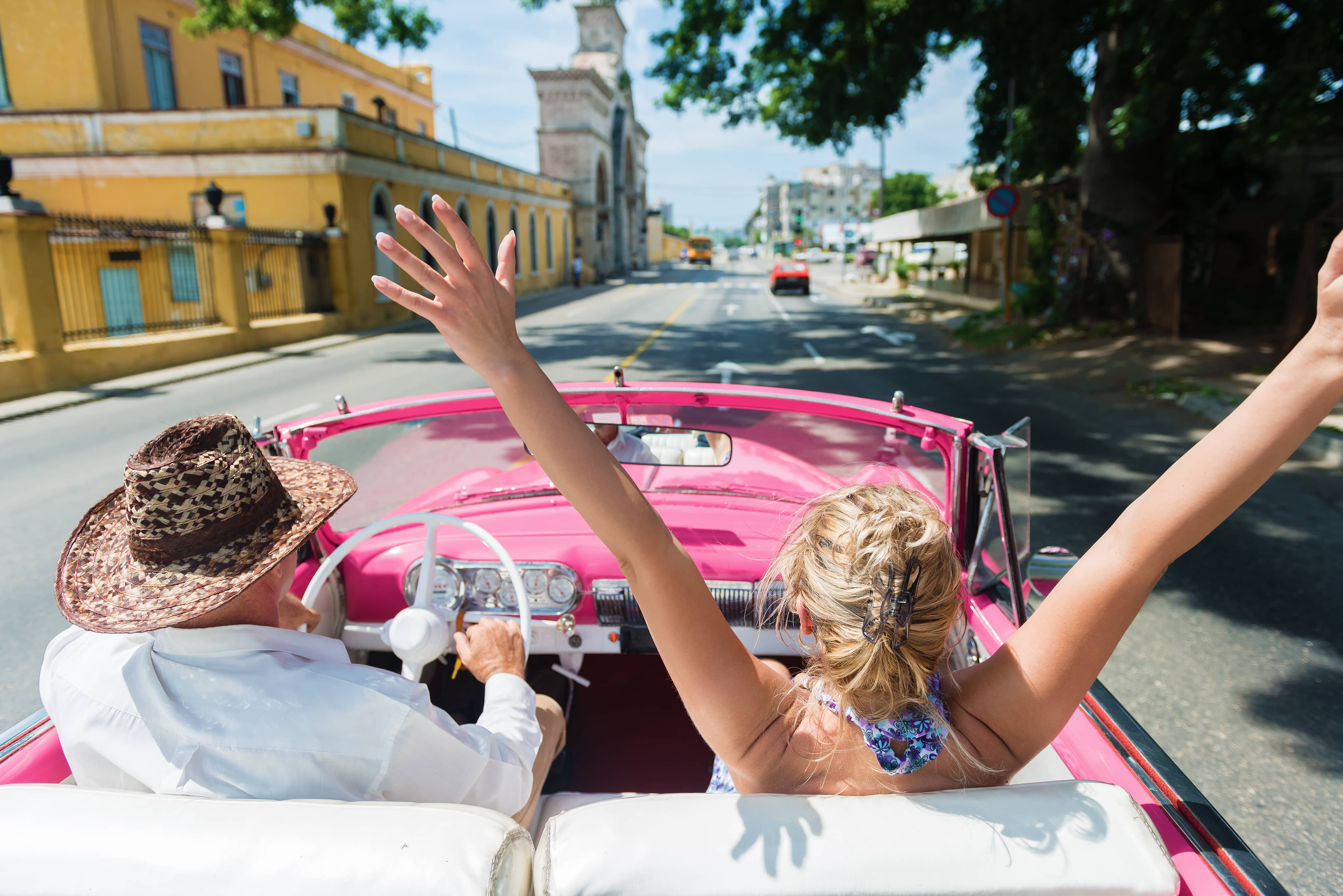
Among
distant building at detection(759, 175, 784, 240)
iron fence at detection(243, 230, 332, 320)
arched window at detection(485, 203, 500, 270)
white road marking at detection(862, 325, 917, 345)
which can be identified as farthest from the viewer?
distant building at detection(759, 175, 784, 240)

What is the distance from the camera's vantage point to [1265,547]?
5.31 m

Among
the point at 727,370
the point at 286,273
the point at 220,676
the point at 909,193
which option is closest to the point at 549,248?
the point at 286,273

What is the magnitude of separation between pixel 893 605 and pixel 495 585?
152cm

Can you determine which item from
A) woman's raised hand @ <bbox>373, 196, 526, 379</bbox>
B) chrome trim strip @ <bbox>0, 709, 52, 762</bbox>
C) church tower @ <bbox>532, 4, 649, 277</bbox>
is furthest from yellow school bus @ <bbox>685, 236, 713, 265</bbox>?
woman's raised hand @ <bbox>373, 196, 526, 379</bbox>

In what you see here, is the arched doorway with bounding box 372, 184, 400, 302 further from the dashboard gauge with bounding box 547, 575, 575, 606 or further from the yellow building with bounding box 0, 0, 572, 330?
the dashboard gauge with bounding box 547, 575, 575, 606

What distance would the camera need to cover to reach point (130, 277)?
19.4 m

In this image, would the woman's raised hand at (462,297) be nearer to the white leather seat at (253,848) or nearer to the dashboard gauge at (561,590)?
the white leather seat at (253,848)

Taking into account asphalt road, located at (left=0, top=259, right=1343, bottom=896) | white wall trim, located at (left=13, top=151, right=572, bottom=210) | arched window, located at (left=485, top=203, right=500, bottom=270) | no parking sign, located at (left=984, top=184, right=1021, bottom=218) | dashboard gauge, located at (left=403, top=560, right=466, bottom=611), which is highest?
white wall trim, located at (left=13, top=151, right=572, bottom=210)

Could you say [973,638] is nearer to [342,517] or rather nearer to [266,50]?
[342,517]

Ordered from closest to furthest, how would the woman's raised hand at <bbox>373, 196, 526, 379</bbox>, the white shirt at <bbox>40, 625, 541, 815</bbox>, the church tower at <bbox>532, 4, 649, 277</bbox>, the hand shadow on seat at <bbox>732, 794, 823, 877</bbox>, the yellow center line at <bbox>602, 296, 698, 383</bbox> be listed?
the woman's raised hand at <bbox>373, 196, 526, 379</bbox>
the hand shadow on seat at <bbox>732, 794, 823, 877</bbox>
the white shirt at <bbox>40, 625, 541, 815</bbox>
the yellow center line at <bbox>602, 296, 698, 383</bbox>
the church tower at <bbox>532, 4, 649, 277</bbox>

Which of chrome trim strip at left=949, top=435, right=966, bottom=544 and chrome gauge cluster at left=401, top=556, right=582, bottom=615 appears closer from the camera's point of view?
chrome trim strip at left=949, top=435, right=966, bottom=544

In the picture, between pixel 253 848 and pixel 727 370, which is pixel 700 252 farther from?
pixel 253 848

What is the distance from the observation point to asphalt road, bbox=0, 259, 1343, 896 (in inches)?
125

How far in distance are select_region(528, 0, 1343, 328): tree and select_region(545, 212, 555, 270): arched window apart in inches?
1057
